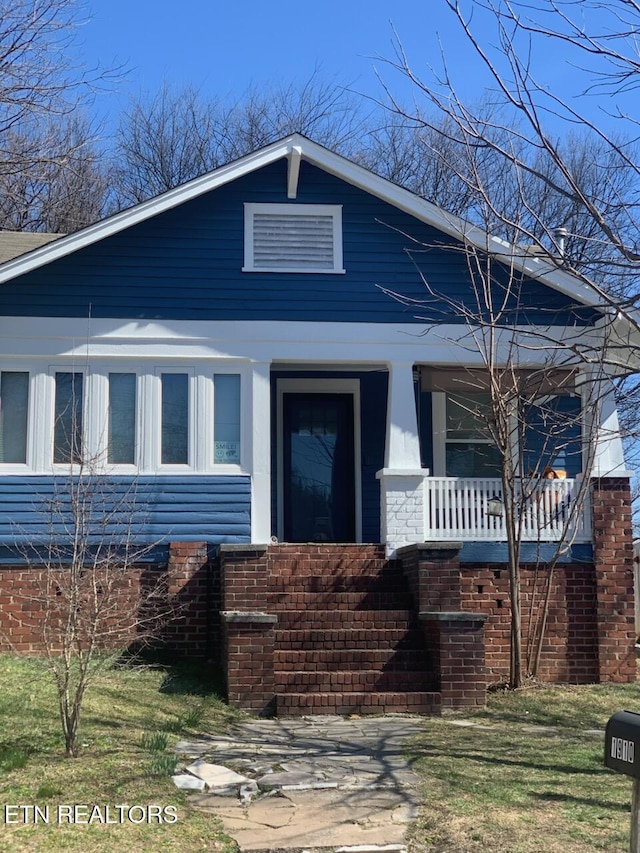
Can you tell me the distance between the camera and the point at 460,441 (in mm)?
14219

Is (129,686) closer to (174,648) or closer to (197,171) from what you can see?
(174,648)

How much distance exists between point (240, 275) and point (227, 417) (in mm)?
1731

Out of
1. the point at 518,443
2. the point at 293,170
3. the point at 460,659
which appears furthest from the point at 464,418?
the point at 460,659

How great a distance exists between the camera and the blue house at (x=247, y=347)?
480 inches

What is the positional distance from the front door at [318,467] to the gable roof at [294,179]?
299 centimetres

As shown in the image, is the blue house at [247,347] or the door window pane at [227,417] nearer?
the blue house at [247,347]

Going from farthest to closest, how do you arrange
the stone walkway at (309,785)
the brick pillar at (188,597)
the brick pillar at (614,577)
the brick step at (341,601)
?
the brick pillar at (614,577) < the brick pillar at (188,597) < the brick step at (341,601) < the stone walkway at (309,785)

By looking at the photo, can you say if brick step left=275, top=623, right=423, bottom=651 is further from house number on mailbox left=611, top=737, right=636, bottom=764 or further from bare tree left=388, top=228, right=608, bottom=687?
house number on mailbox left=611, top=737, right=636, bottom=764

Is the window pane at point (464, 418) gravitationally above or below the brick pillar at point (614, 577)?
above

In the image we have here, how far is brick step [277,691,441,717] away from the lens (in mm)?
9844

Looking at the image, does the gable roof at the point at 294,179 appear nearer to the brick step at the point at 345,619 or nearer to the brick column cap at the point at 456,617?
the brick column cap at the point at 456,617

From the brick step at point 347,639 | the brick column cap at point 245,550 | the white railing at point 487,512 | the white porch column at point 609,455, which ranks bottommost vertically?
the brick step at point 347,639

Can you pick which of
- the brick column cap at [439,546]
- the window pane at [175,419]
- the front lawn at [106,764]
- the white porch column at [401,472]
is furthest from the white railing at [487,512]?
the front lawn at [106,764]

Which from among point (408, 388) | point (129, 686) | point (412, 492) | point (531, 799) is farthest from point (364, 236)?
point (531, 799)
